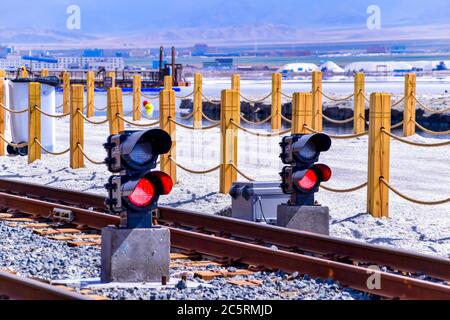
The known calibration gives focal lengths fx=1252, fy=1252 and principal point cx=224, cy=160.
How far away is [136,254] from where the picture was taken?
976cm

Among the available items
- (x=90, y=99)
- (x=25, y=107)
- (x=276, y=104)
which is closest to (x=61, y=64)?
(x=90, y=99)

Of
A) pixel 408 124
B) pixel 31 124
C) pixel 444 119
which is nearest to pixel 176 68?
pixel 444 119

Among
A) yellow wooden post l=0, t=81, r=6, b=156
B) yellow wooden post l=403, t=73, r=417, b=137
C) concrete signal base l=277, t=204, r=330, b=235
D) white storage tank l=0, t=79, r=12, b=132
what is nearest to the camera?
concrete signal base l=277, t=204, r=330, b=235

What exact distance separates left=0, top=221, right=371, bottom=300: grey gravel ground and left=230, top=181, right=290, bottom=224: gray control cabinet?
7.57ft

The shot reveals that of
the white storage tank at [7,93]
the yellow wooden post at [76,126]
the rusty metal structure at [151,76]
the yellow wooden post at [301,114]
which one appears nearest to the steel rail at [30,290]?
the yellow wooden post at [301,114]

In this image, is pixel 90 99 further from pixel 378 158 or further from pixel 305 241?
pixel 305 241

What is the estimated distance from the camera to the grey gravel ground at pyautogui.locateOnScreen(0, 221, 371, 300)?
358 inches

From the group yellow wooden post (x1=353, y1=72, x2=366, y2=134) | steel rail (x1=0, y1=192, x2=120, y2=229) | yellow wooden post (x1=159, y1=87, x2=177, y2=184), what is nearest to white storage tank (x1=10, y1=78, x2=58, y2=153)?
yellow wooden post (x1=159, y1=87, x2=177, y2=184)

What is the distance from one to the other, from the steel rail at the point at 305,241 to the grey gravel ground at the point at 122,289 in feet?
3.01

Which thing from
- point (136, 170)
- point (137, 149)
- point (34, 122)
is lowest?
point (34, 122)

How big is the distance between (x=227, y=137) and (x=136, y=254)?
6.84m

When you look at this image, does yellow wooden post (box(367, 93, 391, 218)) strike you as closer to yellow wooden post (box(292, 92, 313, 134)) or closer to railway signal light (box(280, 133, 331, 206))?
yellow wooden post (box(292, 92, 313, 134))
